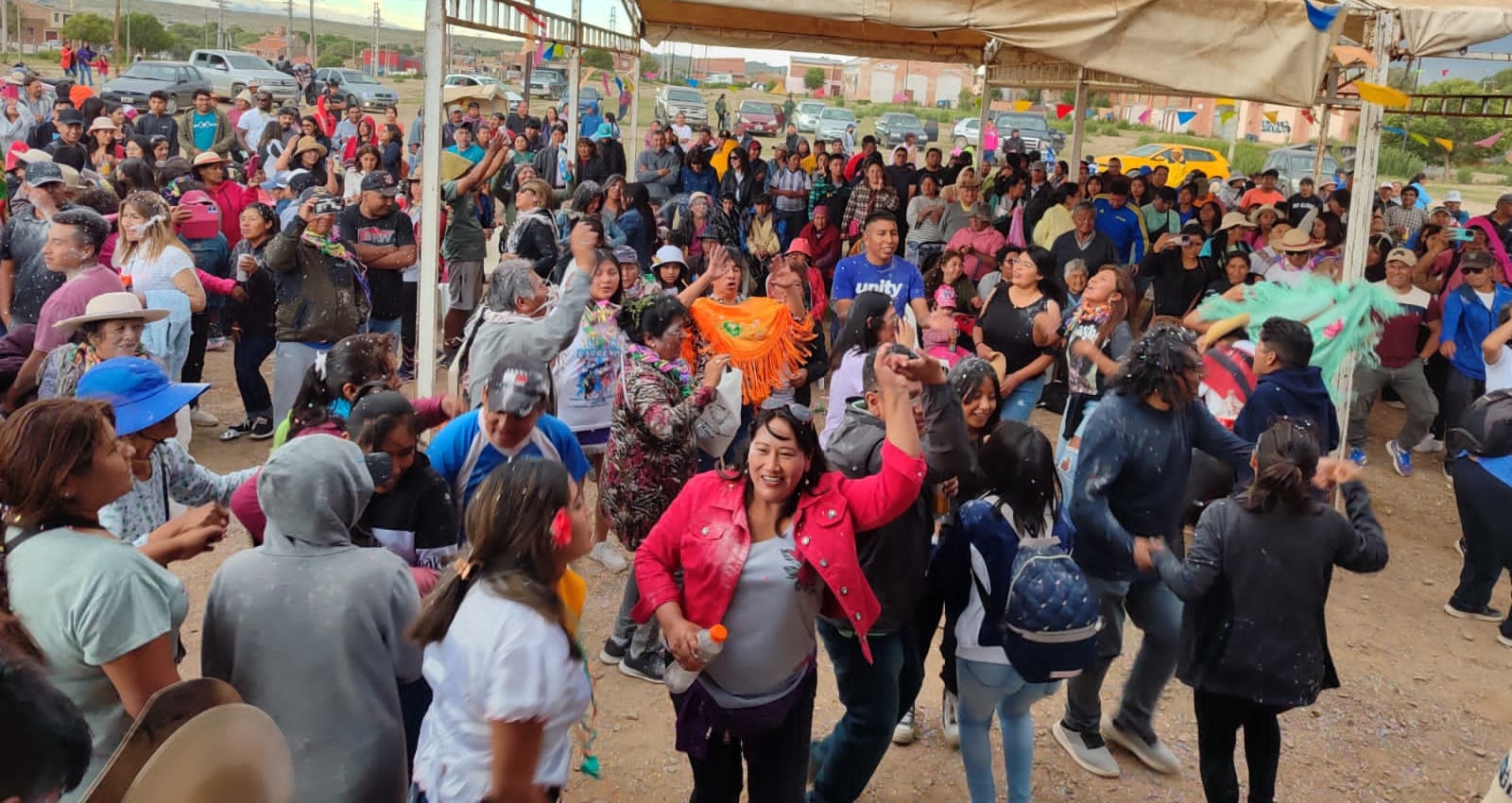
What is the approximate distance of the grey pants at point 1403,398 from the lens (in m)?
8.23

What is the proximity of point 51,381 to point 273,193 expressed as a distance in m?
6.09

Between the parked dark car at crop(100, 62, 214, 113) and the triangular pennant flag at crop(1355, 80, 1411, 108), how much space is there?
28.0m

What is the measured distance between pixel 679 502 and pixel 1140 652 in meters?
2.15

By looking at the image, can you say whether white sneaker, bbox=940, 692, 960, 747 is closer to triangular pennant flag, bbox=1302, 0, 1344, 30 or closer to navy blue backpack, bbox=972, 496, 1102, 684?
navy blue backpack, bbox=972, 496, 1102, 684

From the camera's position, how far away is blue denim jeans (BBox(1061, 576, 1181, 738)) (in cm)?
421

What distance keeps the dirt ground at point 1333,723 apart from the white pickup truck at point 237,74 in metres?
30.3

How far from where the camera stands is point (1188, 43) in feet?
20.8

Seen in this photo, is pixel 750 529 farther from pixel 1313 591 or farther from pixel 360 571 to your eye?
pixel 1313 591

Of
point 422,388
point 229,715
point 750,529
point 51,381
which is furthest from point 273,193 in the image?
point 229,715

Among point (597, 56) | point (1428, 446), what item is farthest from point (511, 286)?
point (597, 56)

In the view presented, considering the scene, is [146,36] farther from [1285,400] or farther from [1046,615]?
[1046,615]

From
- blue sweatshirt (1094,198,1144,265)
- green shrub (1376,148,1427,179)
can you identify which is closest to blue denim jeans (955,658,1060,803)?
blue sweatshirt (1094,198,1144,265)

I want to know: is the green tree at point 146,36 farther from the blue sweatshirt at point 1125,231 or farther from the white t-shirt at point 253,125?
the blue sweatshirt at point 1125,231

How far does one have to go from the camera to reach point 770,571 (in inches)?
122
